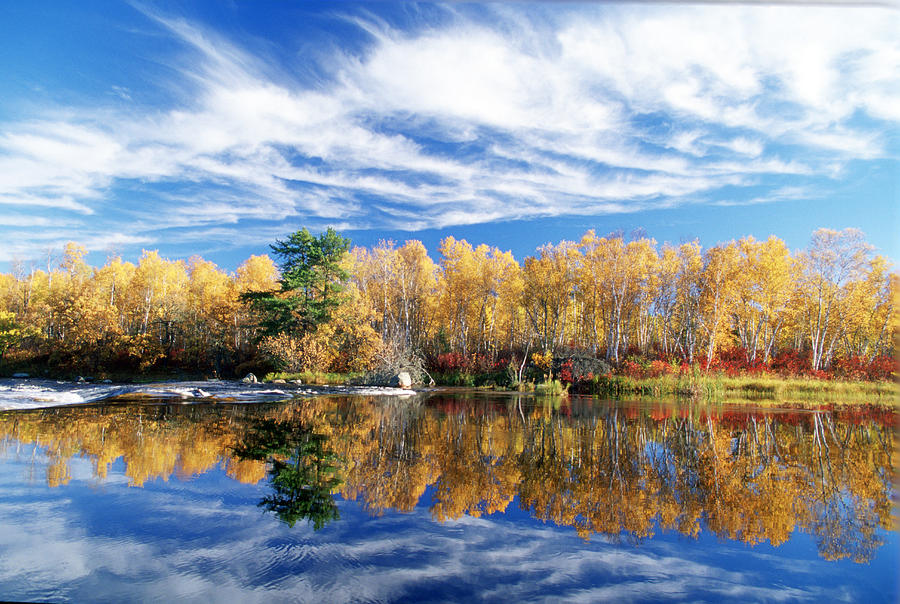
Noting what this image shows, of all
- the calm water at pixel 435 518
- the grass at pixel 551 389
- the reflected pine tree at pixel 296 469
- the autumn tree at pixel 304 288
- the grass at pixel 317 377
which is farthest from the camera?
the autumn tree at pixel 304 288

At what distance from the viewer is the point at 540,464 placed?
227 inches

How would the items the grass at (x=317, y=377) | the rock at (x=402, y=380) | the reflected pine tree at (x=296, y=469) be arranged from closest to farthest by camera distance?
the reflected pine tree at (x=296, y=469) < the rock at (x=402, y=380) < the grass at (x=317, y=377)

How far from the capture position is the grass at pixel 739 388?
17.9m

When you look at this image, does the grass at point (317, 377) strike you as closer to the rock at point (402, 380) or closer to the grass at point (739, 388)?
the rock at point (402, 380)

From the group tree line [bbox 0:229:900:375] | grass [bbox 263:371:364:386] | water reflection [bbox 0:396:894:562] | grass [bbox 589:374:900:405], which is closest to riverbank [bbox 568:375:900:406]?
grass [bbox 589:374:900:405]

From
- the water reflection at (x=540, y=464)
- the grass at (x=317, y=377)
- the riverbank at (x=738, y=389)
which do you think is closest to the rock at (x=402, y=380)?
the grass at (x=317, y=377)

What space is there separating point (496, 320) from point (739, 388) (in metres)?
20.6

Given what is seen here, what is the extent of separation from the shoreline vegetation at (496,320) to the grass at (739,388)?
0.27 feet

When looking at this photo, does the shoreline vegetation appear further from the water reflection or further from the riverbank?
the water reflection

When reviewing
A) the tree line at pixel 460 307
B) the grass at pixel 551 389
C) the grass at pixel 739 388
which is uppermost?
the tree line at pixel 460 307

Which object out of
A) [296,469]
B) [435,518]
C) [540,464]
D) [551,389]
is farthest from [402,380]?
[435,518]

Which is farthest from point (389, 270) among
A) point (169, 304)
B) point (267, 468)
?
point (267, 468)

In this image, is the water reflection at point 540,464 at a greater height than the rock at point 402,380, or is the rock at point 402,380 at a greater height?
the water reflection at point 540,464

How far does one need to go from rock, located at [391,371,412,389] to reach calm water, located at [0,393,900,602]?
45.0 feet
